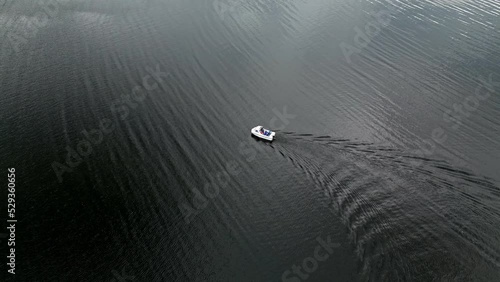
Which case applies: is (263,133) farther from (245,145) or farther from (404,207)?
(404,207)

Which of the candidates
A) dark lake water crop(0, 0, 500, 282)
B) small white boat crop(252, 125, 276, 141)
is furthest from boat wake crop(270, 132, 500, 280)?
small white boat crop(252, 125, 276, 141)

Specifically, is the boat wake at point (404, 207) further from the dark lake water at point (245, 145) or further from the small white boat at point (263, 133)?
the small white boat at point (263, 133)

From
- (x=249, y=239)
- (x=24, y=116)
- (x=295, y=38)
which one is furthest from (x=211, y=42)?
(x=249, y=239)

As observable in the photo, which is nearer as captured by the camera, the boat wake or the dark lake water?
the boat wake

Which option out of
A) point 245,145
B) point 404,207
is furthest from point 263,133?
point 404,207

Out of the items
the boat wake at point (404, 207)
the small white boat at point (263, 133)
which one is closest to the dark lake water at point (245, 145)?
the boat wake at point (404, 207)

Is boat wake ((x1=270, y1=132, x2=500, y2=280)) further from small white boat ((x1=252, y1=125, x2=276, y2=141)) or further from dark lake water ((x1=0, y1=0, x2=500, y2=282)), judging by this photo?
small white boat ((x1=252, y1=125, x2=276, y2=141))
